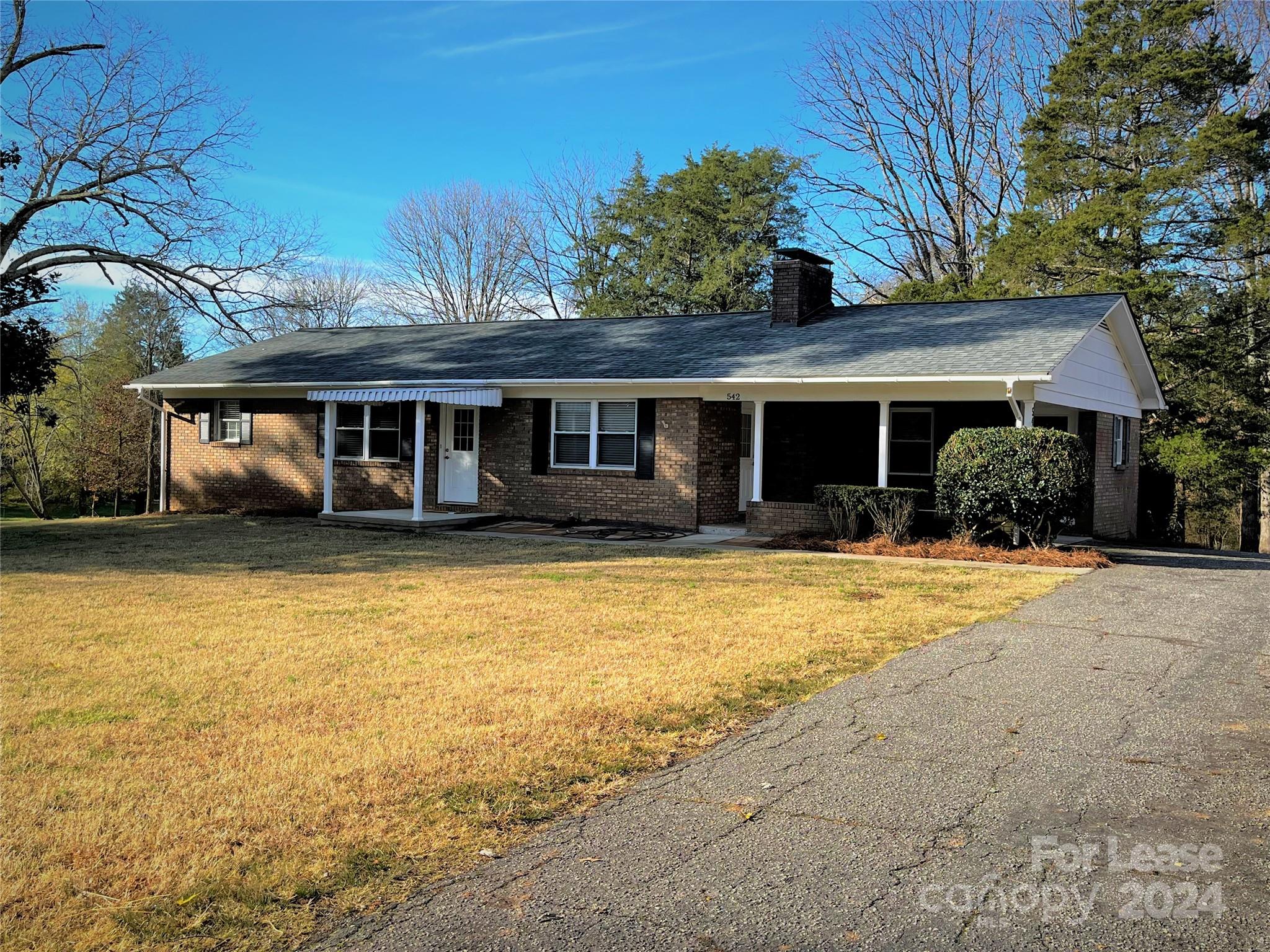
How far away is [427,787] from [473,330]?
19.3m

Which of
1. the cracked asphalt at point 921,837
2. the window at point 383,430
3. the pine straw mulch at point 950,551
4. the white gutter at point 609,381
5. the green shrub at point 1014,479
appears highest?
the white gutter at point 609,381

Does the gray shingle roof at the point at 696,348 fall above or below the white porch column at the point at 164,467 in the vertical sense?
above

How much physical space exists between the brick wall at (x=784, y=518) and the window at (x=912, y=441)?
10.5 feet

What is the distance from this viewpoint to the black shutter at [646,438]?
1700 cm

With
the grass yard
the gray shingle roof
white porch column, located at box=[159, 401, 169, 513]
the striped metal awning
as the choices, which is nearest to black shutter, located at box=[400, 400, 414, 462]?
the gray shingle roof

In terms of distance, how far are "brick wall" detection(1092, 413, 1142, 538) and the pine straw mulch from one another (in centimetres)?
367

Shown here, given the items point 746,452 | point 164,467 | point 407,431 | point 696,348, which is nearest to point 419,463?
point 407,431

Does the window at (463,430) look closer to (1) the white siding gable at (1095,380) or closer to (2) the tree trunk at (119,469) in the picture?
(1) the white siding gable at (1095,380)

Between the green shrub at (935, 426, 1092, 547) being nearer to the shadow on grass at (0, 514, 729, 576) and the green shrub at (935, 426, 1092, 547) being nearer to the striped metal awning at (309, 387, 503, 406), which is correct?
the shadow on grass at (0, 514, 729, 576)

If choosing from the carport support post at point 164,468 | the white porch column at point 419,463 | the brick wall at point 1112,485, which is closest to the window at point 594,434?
the white porch column at point 419,463

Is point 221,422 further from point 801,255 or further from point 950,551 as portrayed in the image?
point 950,551

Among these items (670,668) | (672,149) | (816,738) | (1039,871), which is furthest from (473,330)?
(1039,871)

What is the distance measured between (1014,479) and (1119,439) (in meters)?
7.78

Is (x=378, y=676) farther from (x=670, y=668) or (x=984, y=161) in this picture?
(x=984, y=161)
